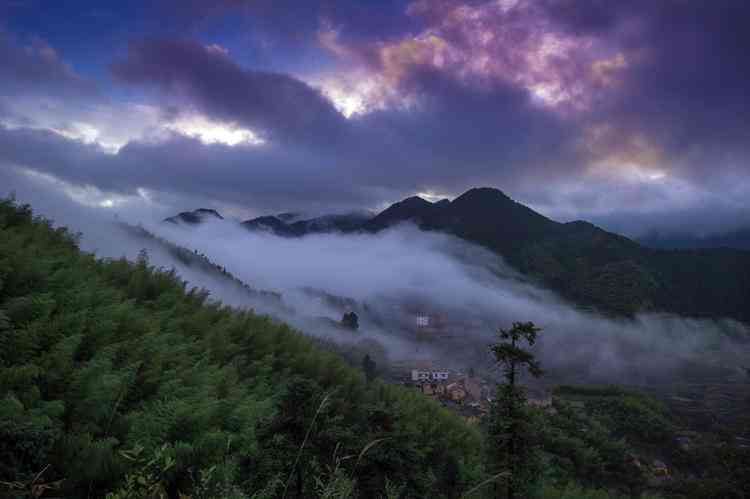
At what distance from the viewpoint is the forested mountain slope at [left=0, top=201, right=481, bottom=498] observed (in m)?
4.71

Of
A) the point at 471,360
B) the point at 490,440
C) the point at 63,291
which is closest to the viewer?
the point at 63,291

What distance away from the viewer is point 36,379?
6.97m

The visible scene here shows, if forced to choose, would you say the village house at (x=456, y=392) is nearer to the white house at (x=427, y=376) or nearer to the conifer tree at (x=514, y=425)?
the white house at (x=427, y=376)

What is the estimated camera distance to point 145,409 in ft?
25.2

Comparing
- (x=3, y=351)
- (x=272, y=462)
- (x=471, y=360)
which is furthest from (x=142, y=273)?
(x=471, y=360)

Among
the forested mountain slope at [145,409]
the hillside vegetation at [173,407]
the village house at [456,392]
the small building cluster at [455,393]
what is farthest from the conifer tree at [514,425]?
the village house at [456,392]

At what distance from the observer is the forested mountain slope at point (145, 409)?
4.71 m

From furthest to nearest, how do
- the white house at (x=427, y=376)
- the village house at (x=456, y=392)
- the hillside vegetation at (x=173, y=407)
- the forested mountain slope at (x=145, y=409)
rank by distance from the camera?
1. the white house at (x=427, y=376)
2. the village house at (x=456, y=392)
3. the forested mountain slope at (x=145, y=409)
4. the hillside vegetation at (x=173, y=407)

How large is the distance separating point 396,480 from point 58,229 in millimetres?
16272

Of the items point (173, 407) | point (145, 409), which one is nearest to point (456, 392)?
point (145, 409)

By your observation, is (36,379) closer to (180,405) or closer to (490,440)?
(180,405)

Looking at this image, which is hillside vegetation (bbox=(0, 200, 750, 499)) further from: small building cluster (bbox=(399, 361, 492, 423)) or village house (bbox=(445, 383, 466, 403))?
village house (bbox=(445, 383, 466, 403))

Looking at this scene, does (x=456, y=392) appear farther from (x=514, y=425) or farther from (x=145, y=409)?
(x=145, y=409)

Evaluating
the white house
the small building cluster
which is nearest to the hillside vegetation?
the small building cluster
